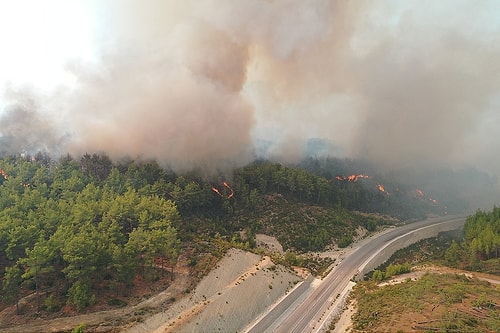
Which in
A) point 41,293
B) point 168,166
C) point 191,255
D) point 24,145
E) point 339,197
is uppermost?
point 24,145

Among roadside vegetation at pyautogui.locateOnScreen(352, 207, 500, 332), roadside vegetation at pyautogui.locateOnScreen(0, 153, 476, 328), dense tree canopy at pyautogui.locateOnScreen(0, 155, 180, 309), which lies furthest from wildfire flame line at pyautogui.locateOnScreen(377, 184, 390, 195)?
dense tree canopy at pyautogui.locateOnScreen(0, 155, 180, 309)

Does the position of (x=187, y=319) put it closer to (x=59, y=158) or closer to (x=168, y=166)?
(x=168, y=166)

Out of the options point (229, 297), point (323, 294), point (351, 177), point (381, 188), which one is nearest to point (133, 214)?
point (229, 297)

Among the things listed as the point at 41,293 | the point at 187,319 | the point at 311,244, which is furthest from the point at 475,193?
the point at 41,293

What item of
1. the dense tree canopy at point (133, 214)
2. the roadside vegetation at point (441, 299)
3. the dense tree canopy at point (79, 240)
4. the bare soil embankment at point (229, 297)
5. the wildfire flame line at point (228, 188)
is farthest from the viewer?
the wildfire flame line at point (228, 188)

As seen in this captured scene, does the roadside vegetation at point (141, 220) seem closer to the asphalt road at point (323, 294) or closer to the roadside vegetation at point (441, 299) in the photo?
the asphalt road at point (323, 294)

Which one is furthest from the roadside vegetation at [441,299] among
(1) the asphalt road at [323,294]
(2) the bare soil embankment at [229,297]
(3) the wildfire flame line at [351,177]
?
(3) the wildfire flame line at [351,177]

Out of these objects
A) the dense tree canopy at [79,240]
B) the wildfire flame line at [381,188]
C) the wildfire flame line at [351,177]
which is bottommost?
the dense tree canopy at [79,240]

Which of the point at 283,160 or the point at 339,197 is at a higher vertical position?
the point at 283,160

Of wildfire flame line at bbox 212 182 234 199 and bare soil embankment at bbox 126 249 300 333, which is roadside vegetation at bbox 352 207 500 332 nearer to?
bare soil embankment at bbox 126 249 300 333

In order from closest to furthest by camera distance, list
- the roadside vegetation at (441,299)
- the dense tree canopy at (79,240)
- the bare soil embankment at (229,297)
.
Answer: the roadside vegetation at (441,299)
the bare soil embankment at (229,297)
the dense tree canopy at (79,240)
